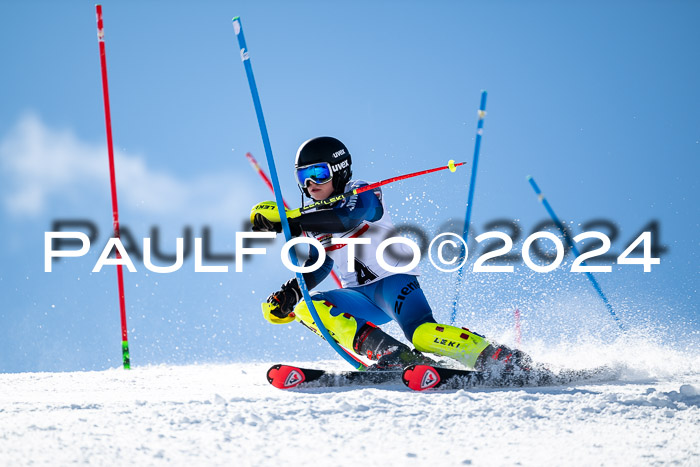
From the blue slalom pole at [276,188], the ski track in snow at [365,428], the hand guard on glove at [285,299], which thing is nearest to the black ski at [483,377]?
the ski track in snow at [365,428]

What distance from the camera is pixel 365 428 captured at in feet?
8.78

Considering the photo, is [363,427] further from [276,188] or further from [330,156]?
[330,156]

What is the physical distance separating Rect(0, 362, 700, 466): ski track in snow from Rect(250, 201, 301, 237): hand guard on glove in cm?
110

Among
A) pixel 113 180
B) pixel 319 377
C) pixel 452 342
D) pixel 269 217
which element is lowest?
pixel 319 377

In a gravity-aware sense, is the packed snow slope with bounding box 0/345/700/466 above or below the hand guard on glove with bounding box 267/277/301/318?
below

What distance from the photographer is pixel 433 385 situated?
3578 millimetres

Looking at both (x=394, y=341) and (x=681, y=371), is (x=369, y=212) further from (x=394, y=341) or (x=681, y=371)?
(x=681, y=371)

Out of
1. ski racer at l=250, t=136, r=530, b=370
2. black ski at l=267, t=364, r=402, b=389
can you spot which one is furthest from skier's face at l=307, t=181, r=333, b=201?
black ski at l=267, t=364, r=402, b=389

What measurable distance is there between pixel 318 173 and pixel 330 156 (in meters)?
0.14

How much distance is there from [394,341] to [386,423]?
134 centimetres

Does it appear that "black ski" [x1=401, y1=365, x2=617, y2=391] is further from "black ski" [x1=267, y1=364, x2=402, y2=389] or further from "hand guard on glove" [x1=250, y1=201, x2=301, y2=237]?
"hand guard on glove" [x1=250, y1=201, x2=301, y2=237]

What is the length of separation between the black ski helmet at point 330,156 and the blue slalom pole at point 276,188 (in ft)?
0.78

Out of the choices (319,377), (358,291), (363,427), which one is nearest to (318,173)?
(358,291)

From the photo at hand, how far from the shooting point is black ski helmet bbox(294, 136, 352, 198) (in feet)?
14.7
